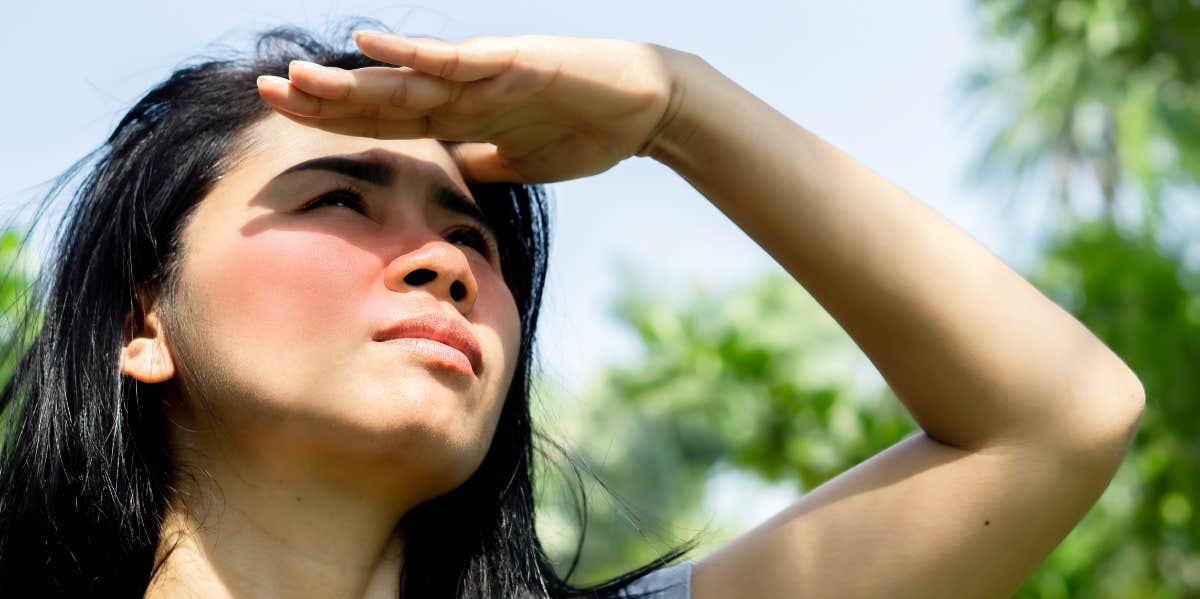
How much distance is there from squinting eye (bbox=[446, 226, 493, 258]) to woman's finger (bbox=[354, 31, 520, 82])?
0.39 metres

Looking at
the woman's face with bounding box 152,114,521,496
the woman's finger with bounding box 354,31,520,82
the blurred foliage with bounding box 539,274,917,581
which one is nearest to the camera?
the woman's finger with bounding box 354,31,520,82

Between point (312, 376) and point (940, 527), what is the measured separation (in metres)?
0.88

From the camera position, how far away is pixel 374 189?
6.00 ft

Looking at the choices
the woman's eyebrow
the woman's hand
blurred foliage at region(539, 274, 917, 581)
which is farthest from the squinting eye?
blurred foliage at region(539, 274, 917, 581)

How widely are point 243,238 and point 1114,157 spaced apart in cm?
1785

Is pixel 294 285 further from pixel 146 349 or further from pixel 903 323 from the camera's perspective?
pixel 903 323

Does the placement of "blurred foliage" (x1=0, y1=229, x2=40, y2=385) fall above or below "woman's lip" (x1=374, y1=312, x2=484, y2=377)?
below

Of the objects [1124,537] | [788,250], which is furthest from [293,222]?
[1124,537]

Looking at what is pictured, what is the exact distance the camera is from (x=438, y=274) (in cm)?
174

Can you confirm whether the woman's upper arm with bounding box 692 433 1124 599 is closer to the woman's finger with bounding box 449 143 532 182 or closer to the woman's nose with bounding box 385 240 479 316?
the woman's nose with bounding box 385 240 479 316

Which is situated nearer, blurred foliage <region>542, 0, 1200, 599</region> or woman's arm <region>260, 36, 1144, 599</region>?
woman's arm <region>260, 36, 1144, 599</region>

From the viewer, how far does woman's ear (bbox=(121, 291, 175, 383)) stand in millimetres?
1817

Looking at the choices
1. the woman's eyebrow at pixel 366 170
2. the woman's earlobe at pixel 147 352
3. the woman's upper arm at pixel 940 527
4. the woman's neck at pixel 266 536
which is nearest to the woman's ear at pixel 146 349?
the woman's earlobe at pixel 147 352

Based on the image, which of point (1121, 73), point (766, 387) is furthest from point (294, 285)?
point (1121, 73)
